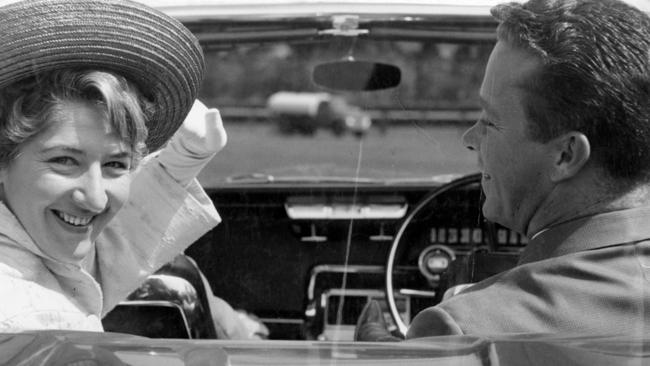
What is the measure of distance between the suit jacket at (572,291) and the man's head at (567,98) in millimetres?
81

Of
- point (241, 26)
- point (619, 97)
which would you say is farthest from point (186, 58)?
point (241, 26)

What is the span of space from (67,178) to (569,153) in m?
0.82

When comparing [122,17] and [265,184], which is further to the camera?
[265,184]

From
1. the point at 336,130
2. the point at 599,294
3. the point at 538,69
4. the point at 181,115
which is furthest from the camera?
the point at 336,130

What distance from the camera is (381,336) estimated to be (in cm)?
219

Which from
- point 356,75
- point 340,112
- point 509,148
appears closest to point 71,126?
point 509,148

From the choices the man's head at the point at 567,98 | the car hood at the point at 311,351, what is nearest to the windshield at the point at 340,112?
the man's head at the point at 567,98

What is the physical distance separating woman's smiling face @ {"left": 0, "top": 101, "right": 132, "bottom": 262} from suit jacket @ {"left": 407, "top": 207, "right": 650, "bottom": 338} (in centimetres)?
57

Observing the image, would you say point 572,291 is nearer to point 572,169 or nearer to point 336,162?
point 572,169

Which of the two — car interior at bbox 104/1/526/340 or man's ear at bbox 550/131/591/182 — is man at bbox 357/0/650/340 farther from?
car interior at bbox 104/1/526/340

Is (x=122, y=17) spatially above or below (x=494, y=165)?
above

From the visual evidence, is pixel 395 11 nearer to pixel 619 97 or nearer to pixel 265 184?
pixel 265 184

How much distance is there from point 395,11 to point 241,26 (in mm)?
454

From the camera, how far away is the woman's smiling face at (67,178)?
5.88 feet
